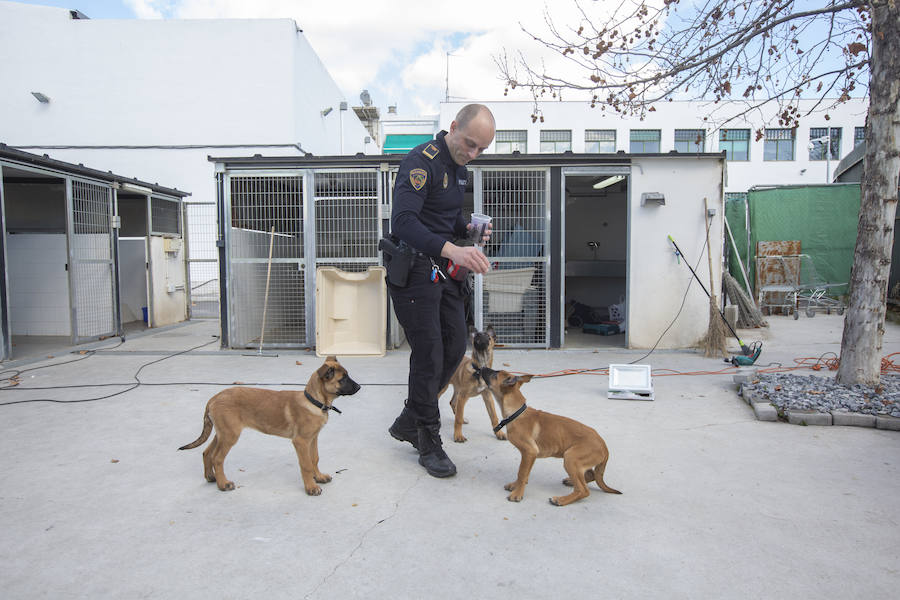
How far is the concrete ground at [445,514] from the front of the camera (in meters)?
1.95

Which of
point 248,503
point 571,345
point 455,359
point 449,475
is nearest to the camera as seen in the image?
point 248,503

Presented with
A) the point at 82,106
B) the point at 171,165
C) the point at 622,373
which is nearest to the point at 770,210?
the point at 622,373

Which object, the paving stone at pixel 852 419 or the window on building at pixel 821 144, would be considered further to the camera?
the window on building at pixel 821 144

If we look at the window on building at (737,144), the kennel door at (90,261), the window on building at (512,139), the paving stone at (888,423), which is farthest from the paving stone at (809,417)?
the window on building at (737,144)

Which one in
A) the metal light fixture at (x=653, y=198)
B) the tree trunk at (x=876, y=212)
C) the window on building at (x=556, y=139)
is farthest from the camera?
the window on building at (x=556, y=139)

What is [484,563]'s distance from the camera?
81.2 inches

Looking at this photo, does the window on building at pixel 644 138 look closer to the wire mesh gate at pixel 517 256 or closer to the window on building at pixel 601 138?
the window on building at pixel 601 138

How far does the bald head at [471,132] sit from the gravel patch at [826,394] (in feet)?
10.3

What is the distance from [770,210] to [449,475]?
12.6 meters

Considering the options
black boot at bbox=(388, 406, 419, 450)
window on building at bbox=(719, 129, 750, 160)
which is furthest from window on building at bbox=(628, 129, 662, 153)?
black boot at bbox=(388, 406, 419, 450)

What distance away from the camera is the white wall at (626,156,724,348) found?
277 inches

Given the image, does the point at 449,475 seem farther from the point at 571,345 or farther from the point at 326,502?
the point at 571,345

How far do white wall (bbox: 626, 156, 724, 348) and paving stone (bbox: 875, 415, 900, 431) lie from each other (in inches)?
135

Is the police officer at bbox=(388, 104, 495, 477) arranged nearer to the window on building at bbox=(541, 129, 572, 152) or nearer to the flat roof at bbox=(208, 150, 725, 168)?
the flat roof at bbox=(208, 150, 725, 168)
